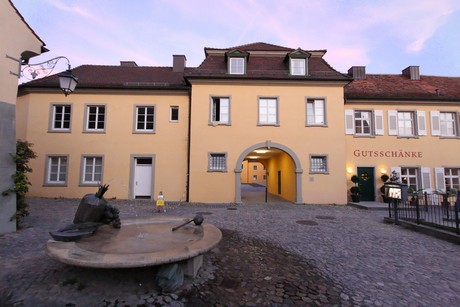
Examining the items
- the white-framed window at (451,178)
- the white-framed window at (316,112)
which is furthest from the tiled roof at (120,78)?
the white-framed window at (451,178)

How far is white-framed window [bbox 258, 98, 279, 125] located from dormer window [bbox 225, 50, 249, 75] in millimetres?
2319

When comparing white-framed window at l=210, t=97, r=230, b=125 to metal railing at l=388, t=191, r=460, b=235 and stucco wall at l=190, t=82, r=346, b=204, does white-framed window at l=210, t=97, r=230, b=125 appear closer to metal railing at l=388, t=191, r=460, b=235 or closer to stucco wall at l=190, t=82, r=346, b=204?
stucco wall at l=190, t=82, r=346, b=204

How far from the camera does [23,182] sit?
23.5 ft

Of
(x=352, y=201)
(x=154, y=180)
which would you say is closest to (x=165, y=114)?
(x=154, y=180)

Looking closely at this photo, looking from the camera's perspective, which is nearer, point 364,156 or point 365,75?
point 364,156

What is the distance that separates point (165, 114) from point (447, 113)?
18.5 m

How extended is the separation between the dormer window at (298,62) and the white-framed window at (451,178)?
11.1 metres

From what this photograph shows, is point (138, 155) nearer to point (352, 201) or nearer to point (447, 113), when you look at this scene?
point (352, 201)

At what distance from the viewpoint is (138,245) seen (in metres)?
4.38

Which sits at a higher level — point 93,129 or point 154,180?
point 93,129

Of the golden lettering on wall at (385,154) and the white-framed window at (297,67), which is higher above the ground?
the white-framed window at (297,67)

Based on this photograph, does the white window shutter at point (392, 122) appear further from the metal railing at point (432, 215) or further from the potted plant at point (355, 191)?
the metal railing at point (432, 215)

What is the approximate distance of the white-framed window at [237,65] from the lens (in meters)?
15.9

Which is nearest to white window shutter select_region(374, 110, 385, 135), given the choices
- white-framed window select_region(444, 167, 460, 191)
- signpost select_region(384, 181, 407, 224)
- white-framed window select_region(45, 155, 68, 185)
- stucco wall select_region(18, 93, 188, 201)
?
white-framed window select_region(444, 167, 460, 191)
